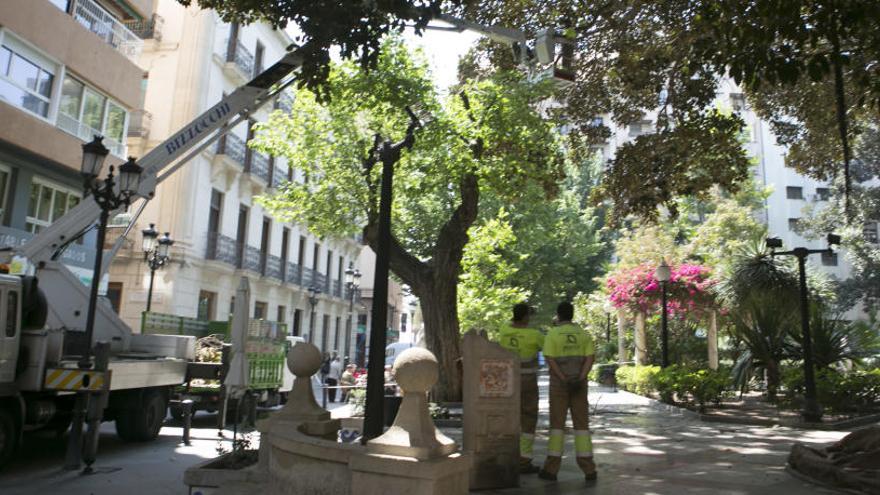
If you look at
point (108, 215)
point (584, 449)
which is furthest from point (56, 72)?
point (584, 449)

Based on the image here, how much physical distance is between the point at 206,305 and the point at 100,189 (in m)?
17.0

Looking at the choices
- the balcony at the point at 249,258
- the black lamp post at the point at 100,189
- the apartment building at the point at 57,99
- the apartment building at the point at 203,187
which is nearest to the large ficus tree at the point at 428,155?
the black lamp post at the point at 100,189

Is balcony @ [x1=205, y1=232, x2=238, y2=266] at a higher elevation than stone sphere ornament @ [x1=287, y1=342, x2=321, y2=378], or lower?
higher

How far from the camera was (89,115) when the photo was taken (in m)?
18.0

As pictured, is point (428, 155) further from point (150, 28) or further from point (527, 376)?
point (150, 28)

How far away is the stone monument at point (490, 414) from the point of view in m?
6.34

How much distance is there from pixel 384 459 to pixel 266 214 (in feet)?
94.8

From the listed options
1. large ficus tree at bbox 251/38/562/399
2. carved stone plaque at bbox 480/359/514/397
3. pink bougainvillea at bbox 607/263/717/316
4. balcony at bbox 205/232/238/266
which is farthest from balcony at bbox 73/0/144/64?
pink bougainvillea at bbox 607/263/717/316

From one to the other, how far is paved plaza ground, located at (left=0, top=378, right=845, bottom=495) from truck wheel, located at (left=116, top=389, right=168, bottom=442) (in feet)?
0.56

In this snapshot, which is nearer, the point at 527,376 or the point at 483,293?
the point at 527,376

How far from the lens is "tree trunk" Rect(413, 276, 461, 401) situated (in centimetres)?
1539

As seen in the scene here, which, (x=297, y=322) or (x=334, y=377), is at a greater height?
(x=297, y=322)

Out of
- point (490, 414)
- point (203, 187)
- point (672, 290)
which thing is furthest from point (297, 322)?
point (490, 414)

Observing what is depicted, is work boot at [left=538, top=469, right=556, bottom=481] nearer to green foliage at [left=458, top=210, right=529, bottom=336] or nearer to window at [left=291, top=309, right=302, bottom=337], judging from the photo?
green foliage at [left=458, top=210, right=529, bottom=336]
